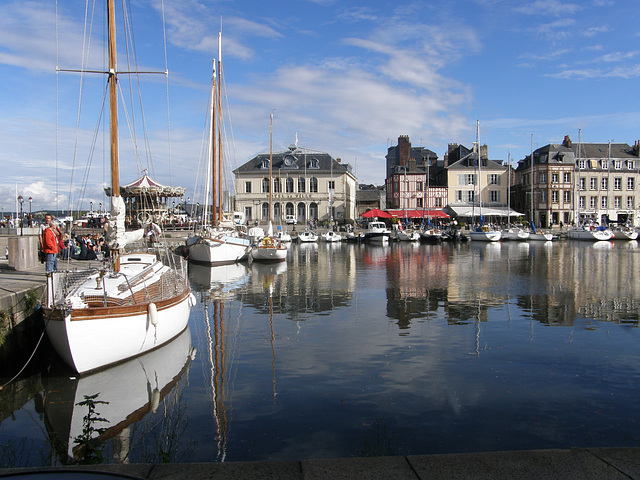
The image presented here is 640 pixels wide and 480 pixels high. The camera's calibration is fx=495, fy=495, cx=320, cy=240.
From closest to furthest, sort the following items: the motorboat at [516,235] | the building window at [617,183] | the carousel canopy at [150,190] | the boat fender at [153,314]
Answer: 1. the boat fender at [153,314]
2. the carousel canopy at [150,190]
3. the motorboat at [516,235]
4. the building window at [617,183]

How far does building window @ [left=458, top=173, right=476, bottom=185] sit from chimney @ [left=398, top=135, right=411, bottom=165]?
11000mm

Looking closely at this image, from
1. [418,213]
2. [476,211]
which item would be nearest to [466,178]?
[476,211]

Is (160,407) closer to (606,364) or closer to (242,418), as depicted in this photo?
(242,418)

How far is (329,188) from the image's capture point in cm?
7719

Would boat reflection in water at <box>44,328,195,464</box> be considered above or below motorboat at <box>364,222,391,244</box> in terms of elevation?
below

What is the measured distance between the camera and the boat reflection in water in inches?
298

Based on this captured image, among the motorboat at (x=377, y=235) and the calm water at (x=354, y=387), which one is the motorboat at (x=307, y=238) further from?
the calm water at (x=354, y=387)

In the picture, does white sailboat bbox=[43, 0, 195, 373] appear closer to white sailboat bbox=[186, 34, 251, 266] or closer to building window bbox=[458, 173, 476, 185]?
white sailboat bbox=[186, 34, 251, 266]

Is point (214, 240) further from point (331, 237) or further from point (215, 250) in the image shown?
point (331, 237)

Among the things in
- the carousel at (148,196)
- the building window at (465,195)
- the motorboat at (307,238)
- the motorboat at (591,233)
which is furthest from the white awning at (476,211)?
the carousel at (148,196)

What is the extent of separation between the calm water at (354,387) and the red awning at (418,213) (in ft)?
181

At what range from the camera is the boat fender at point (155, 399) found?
8.93 meters

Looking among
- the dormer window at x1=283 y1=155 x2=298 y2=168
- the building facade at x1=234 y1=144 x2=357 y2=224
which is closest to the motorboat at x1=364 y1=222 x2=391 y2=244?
the building facade at x1=234 y1=144 x2=357 y2=224

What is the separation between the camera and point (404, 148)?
84.7 metres
